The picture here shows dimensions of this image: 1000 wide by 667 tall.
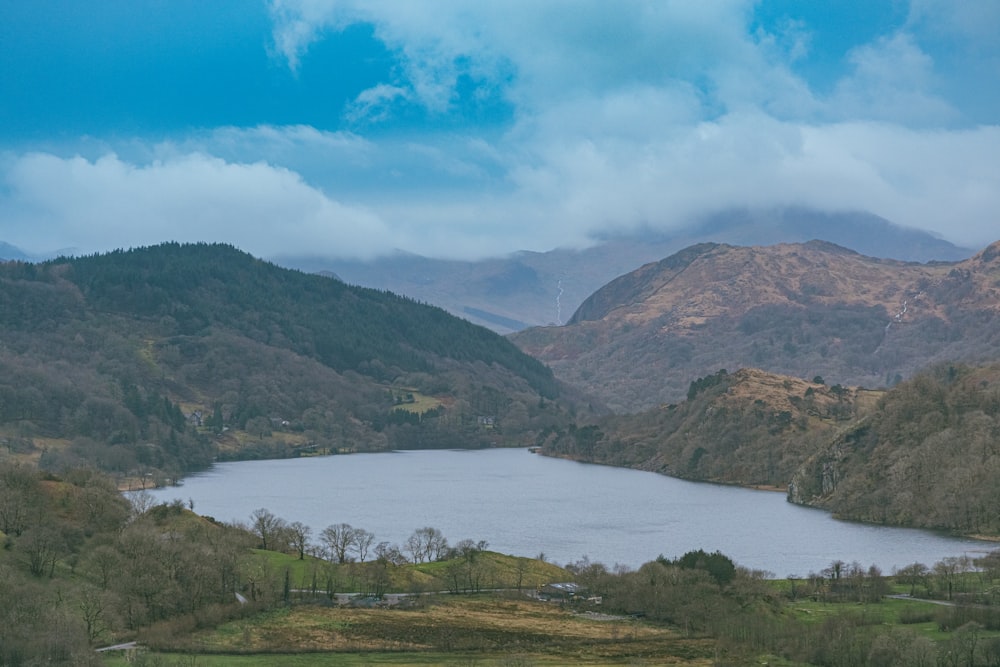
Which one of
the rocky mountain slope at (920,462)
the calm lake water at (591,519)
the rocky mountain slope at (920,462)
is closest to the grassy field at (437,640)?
the calm lake water at (591,519)

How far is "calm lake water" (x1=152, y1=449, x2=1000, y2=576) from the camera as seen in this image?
117062 mm

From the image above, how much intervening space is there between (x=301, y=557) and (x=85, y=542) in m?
17.6

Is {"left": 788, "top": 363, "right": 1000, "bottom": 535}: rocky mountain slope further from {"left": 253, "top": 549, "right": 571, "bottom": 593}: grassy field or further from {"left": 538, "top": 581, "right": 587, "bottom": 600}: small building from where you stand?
{"left": 253, "top": 549, "right": 571, "bottom": 593}: grassy field

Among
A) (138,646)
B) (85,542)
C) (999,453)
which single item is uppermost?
(999,453)

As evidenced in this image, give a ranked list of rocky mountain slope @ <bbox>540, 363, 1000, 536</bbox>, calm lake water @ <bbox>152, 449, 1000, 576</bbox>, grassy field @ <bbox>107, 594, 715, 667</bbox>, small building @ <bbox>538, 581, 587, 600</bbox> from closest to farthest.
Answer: grassy field @ <bbox>107, 594, 715, 667</bbox>
small building @ <bbox>538, 581, 587, 600</bbox>
calm lake water @ <bbox>152, 449, 1000, 576</bbox>
rocky mountain slope @ <bbox>540, 363, 1000, 536</bbox>

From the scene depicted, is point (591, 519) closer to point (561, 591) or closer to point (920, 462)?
point (920, 462)

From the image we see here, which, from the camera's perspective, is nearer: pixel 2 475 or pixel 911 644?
pixel 911 644

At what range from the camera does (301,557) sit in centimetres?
9175

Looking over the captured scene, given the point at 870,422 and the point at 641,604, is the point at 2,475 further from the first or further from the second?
the point at 870,422

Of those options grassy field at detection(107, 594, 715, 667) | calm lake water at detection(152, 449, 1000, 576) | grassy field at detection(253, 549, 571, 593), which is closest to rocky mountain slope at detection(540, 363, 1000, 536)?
calm lake water at detection(152, 449, 1000, 576)

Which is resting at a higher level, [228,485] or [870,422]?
[870,422]

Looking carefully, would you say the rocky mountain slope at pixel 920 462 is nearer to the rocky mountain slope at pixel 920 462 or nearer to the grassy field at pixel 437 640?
the rocky mountain slope at pixel 920 462

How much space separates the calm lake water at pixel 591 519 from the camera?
11706cm

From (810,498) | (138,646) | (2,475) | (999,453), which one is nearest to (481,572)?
(138,646)
